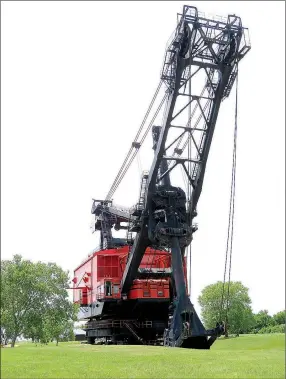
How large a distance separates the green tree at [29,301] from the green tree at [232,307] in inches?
1063

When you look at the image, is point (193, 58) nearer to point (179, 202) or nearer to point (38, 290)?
point (179, 202)

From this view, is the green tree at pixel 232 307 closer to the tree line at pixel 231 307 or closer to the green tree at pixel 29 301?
the tree line at pixel 231 307

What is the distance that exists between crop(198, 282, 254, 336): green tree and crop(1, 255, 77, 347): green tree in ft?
88.5

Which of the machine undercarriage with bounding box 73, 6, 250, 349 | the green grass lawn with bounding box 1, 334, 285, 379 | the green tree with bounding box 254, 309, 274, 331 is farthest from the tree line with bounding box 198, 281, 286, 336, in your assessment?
the green grass lawn with bounding box 1, 334, 285, 379

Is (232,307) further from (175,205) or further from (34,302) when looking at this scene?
(175,205)

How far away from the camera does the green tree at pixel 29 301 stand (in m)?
48.4

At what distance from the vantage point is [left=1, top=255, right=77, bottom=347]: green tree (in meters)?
48.4

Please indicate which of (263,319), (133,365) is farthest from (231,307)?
(133,365)

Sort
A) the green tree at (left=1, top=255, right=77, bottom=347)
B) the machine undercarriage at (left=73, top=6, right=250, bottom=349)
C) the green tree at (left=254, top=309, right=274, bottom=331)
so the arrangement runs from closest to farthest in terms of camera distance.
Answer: the machine undercarriage at (left=73, top=6, right=250, bottom=349) → the green tree at (left=1, top=255, right=77, bottom=347) → the green tree at (left=254, top=309, right=274, bottom=331)

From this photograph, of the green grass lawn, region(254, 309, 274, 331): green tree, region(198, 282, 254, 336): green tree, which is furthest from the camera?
region(254, 309, 274, 331): green tree

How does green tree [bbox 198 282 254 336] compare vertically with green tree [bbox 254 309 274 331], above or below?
above

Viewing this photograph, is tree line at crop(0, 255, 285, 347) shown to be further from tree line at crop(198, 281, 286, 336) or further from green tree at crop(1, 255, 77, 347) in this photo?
tree line at crop(198, 281, 286, 336)

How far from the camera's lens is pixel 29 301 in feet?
161

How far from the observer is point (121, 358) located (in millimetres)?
12391
